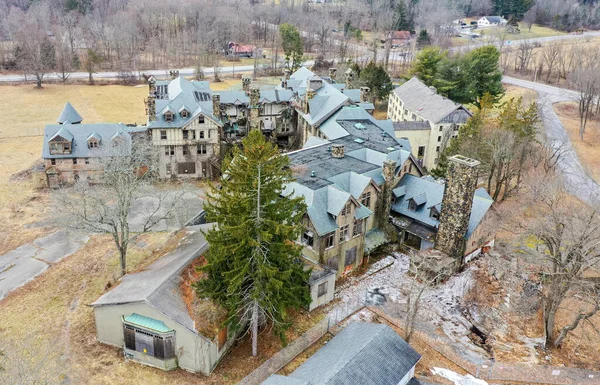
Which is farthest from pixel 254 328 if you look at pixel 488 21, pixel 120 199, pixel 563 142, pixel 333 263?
pixel 488 21

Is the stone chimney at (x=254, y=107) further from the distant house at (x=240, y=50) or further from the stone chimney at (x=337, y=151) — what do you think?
the distant house at (x=240, y=50)

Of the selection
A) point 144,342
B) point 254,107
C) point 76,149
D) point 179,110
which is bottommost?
point 144,342

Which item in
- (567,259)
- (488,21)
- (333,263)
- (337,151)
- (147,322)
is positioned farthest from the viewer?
(488,21)

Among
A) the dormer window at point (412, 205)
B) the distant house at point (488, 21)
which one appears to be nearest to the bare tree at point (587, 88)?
the dormer window at point (412, 205)

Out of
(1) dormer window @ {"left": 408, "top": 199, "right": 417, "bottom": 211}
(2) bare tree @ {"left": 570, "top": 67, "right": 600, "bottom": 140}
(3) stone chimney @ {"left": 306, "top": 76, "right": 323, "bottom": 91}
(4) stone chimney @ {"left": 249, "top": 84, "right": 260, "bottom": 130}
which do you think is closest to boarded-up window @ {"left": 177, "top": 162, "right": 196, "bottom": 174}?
(4) stone chimney @ {"left": 249, "top": 84, "right": 260, "bottom": 130}

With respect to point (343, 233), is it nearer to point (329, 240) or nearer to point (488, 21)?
point (329, 240)

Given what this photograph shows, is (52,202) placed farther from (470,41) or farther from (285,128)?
(470,41)
